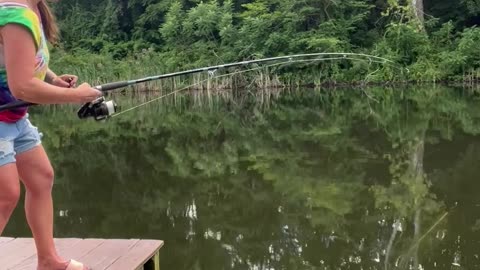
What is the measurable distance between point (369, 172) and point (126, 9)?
71.5ft

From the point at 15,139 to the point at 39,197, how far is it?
24 centimetres

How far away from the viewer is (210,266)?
3785mm

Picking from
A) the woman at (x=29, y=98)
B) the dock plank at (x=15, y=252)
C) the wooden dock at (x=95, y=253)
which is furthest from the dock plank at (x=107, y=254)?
the dock plank at (x=15, y=252)

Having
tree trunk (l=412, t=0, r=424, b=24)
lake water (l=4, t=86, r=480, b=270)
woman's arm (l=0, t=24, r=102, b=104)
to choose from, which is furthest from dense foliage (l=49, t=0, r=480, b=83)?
woman's arm (l=0, t=24, r=102, b=104)

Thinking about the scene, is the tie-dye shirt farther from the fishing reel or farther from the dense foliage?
the dense foliage

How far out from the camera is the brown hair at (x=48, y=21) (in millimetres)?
2162

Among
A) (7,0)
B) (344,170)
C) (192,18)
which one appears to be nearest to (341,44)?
(192,18)

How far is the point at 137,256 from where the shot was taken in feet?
8.59

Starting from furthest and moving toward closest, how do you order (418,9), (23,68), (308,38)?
(418,9) → (308,38) → (23,68)

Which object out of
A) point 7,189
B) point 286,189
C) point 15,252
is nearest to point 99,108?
point 7,189

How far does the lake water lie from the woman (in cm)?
160

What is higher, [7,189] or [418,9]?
[418,9]

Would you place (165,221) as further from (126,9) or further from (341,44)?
(126,9)

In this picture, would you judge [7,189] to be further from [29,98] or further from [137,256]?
[137,256]
